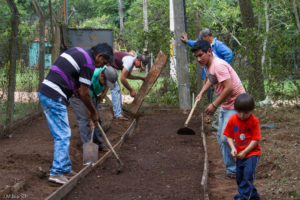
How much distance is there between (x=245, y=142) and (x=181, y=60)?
7677 millimetres

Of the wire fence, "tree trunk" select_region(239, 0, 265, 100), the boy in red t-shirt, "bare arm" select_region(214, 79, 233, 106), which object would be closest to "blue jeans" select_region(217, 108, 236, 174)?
"bare arm" select_region(214, 79, 233, 106)

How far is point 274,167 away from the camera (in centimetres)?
656

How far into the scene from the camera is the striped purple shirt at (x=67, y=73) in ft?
19.9

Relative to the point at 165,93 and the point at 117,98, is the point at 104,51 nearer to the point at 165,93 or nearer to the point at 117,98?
the point at 117,98

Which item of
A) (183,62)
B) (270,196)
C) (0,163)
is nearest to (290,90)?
(183,62)

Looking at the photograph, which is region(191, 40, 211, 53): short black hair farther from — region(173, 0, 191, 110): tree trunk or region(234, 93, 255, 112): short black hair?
region(173, 0, 191, 110): tree trunk

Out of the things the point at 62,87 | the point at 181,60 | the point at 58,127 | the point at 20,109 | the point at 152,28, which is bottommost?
the point at 58,127

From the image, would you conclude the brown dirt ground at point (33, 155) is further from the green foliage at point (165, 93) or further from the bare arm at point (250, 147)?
the green foliage at point (165, 93)

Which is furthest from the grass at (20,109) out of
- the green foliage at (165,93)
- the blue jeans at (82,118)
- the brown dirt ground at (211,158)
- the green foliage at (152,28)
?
the green foliage at (152,28)

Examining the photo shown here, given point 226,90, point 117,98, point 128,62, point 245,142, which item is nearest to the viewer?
point 245,142

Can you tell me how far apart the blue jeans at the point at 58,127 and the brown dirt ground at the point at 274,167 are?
1984 millimetres

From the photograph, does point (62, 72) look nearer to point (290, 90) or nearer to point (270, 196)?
point (270, 196)

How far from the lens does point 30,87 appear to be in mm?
11086

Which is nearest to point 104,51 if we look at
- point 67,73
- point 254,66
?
point 67,73
